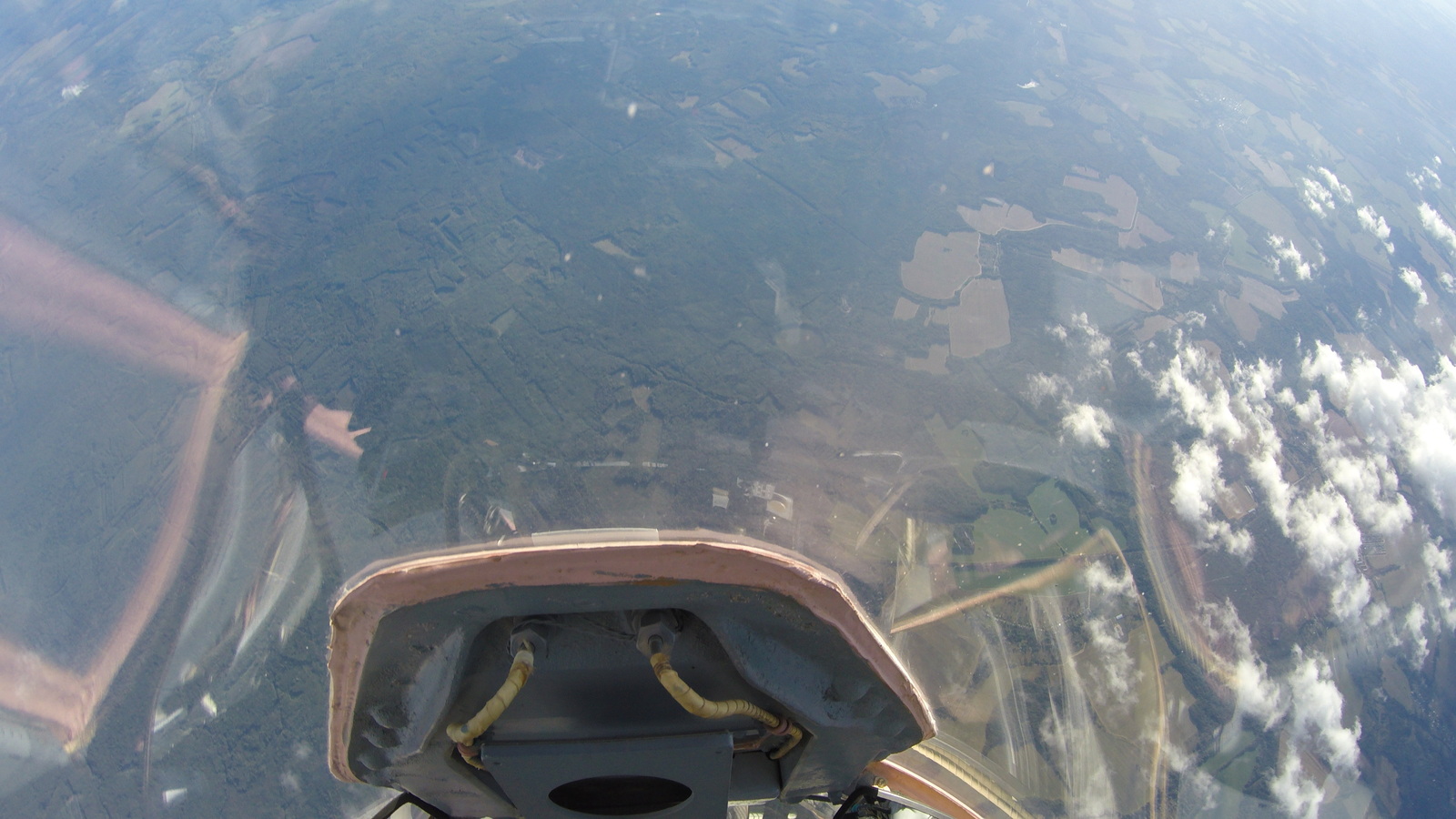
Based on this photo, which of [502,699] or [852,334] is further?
[852,334]

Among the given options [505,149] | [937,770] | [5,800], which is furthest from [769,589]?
[505,149]

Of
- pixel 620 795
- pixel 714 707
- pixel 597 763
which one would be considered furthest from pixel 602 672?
pixel 620 795

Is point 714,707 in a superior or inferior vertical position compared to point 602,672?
superior

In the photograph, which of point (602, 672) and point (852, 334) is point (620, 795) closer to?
point (602, 672)

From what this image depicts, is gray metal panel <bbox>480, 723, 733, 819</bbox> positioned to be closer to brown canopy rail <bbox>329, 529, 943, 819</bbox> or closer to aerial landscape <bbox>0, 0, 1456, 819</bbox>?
brown canopy rail <bbox>329, 529, 943, 819</bbox>

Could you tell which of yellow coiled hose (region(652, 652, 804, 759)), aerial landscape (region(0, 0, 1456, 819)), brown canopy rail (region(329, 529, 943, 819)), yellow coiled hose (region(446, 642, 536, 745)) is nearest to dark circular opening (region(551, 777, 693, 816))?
brown canopy rail (region(329, 529, 943, 819))

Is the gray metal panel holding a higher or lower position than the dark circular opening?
higher

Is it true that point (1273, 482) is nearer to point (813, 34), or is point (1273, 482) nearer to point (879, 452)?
point (879, 452)
